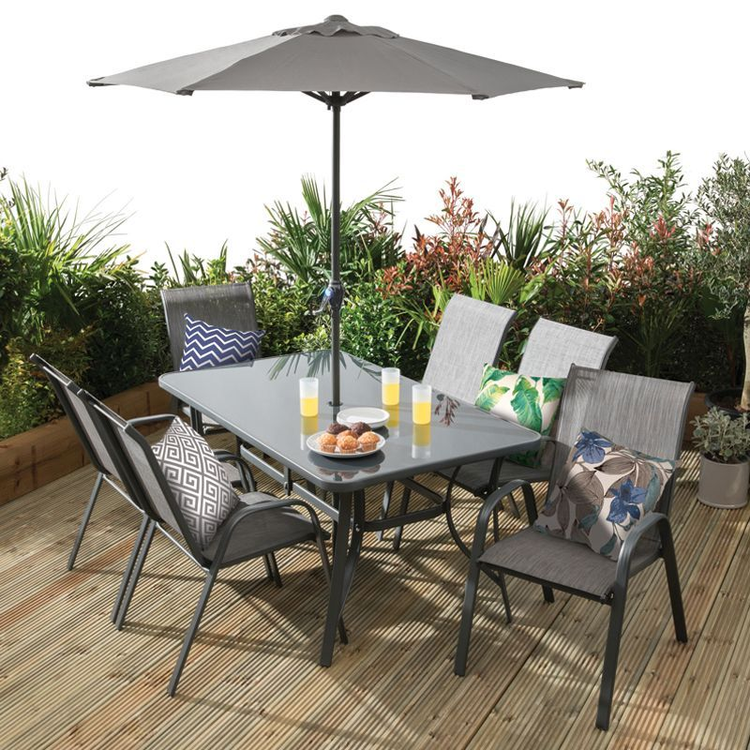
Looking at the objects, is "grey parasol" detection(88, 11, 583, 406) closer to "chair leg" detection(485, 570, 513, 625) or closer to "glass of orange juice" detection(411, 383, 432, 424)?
"glass of orange juice" detection(411, 383, 432, 424)

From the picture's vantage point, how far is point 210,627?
13.2 ft

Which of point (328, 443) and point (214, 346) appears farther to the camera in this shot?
point (214, 346)

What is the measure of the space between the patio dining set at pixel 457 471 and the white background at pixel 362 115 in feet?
8.28

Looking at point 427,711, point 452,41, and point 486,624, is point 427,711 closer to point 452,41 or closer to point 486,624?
point 486,624

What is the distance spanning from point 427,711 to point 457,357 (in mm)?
2015

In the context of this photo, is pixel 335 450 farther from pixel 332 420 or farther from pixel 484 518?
pixel 484 518

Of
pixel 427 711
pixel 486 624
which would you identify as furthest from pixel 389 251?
pixel 427 711

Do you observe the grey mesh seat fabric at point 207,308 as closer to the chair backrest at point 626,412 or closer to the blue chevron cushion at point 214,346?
the blue chevron cushion at point 214,346

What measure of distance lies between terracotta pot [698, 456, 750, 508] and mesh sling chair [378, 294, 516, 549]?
4.36 ft

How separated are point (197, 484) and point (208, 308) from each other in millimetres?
2210

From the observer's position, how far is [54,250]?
5863 mm

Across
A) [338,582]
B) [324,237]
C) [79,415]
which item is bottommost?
[338,582]

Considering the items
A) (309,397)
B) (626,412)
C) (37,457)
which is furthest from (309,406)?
(37,457)

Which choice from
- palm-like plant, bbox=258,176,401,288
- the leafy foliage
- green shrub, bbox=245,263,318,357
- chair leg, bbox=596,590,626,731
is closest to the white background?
palm-like plant, bbox=258,176,401,288
